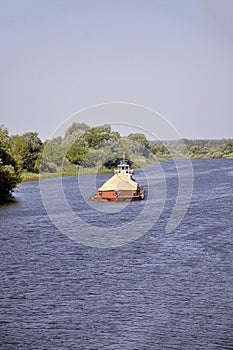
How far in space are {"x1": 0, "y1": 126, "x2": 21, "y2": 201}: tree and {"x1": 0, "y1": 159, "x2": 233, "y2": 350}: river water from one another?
14.6m

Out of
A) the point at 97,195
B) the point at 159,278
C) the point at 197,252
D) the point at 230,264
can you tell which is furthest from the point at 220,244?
the point at 97,195

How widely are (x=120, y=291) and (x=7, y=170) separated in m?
27.6

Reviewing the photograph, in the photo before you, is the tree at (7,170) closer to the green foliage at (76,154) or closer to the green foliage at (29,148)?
the green foliage at (76,154)

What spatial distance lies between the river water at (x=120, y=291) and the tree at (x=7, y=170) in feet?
48.0

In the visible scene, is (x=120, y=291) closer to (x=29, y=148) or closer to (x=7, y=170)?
(x=7, y=170)

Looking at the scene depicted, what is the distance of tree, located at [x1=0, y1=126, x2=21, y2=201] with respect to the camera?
44594mm

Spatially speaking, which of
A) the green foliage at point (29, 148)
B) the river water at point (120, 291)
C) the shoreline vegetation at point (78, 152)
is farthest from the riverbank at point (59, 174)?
the river water at point (120, 291)

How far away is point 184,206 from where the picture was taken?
128 ft

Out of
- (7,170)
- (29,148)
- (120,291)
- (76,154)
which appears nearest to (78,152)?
(76,154)

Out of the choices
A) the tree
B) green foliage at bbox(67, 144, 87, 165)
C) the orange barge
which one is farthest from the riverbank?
the orange barge

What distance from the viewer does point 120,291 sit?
60.6ft

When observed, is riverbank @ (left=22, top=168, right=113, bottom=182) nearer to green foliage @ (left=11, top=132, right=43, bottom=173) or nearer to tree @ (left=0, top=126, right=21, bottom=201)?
green foliage @ (left=11, top=132, right=43, bottom=173)

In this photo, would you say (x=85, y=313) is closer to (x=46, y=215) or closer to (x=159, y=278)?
(x=159, y=278)

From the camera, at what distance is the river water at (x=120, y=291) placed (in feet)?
48.6
